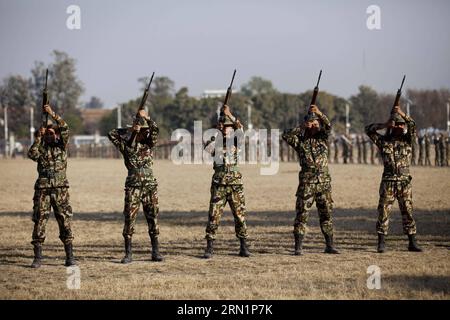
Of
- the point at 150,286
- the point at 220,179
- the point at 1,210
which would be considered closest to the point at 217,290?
the point at 150,286

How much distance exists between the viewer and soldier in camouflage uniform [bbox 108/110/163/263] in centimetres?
1138

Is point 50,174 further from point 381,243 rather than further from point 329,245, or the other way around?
point 381,243

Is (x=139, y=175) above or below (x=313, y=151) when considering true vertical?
below

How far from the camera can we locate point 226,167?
11852 mm

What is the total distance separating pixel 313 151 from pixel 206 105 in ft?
231

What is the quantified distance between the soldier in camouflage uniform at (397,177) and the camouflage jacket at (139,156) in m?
3.58

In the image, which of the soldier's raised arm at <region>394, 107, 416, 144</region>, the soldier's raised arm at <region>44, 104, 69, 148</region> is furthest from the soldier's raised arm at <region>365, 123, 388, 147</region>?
the soldier's raised arm at <region>44, 104, 69, 148</region>

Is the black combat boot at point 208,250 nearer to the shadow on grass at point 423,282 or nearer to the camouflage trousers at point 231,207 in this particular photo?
the camouflage trousers at point 231,207

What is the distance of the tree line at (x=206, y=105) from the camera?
70.4 meters
